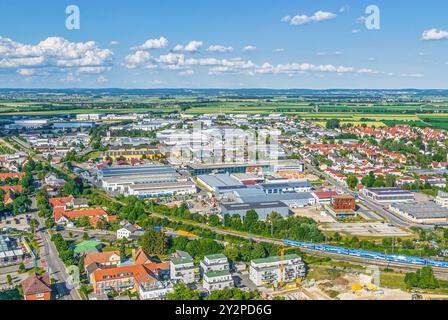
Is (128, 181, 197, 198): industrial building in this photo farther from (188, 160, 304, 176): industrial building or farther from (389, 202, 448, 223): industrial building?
(389, 202, 448, 223): industrial building

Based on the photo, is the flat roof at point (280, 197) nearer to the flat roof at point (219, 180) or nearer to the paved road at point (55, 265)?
the flat roof at point (219, 180)

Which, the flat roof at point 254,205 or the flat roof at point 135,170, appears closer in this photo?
the flat roof at point 254,205

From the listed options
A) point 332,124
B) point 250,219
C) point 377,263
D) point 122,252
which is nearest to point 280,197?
point 250,219

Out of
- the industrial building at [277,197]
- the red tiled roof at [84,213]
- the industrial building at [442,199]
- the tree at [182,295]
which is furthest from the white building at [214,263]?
the industrial building at [442,199]

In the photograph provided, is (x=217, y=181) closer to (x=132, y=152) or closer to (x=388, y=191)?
(x=388, y=191)

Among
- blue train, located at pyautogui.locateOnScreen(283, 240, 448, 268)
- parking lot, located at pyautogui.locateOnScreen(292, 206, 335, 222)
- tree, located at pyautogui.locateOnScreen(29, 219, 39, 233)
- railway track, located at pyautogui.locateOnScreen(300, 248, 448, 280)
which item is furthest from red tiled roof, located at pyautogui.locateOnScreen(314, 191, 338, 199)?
tree, located at pyautogui.locateOnScreen(29, 219, 39, 233)

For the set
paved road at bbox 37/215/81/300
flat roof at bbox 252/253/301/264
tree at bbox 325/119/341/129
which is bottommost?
paved road at bbox 37/215/81/300
